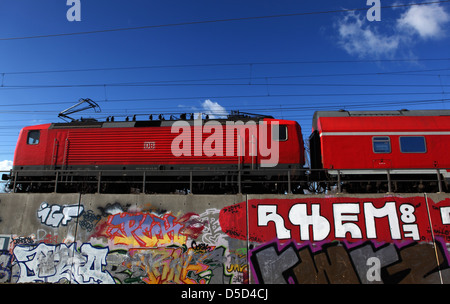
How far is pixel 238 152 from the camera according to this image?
1272 cm

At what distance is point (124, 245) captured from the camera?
383 inches

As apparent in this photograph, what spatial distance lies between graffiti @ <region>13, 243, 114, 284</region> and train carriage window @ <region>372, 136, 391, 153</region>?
11.2m

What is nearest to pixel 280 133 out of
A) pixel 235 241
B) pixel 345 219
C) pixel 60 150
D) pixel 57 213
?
pixel 345 219

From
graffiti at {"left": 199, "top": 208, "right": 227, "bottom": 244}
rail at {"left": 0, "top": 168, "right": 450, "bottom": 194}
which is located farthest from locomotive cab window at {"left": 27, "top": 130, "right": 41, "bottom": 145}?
graffiti at {"left": 199, "top": 208, "right": 227, "bottom": 244}

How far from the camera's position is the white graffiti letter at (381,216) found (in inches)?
363

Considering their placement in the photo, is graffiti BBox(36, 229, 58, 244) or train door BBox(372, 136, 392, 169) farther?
train door BBox(372, 136, 392, 169)

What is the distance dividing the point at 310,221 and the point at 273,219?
122cm

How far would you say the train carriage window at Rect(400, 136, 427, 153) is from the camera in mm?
11742

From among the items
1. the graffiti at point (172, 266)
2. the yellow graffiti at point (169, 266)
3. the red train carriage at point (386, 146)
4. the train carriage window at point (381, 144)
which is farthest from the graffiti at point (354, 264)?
the train carriage window at point (381, 144)

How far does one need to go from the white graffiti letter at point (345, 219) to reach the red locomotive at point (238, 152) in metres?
1.94

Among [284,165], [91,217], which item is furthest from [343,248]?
[91,217]

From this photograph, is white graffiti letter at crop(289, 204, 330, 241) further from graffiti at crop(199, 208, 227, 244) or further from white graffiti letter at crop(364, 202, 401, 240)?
graffiti at crop(199, 208, 227, 244)

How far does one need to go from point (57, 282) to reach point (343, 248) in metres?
9.65

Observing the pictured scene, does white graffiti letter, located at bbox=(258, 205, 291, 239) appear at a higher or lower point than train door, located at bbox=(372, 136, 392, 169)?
lower
